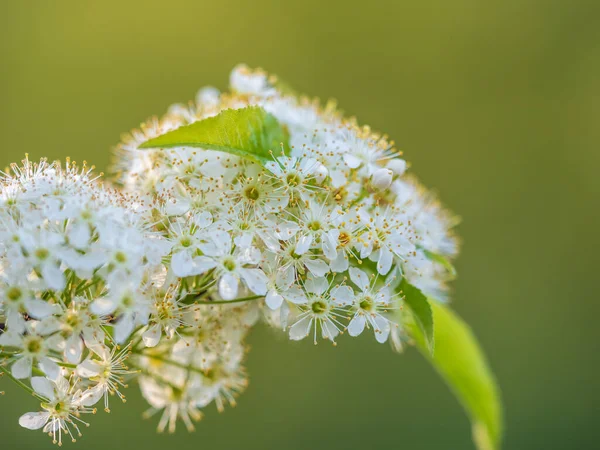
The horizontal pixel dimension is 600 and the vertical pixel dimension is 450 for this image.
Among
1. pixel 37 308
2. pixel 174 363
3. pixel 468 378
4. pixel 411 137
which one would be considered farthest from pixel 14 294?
pixel 411 137

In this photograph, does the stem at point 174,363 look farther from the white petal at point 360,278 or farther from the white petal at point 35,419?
the white petal at point 360,278

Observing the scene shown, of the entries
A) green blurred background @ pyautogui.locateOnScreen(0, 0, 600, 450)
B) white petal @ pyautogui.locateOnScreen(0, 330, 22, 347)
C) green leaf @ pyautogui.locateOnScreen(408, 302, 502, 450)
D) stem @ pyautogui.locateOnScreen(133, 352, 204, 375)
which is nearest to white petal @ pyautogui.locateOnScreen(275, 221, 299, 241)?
stem @ pyautogui.locateOnScreen(133, 352, 204, 375)

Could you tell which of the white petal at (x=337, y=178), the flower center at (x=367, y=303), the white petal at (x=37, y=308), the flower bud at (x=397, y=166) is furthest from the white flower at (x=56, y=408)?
the flower bud at (x=397, y=166)

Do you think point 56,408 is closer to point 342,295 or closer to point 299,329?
point 299,329

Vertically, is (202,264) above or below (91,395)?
above

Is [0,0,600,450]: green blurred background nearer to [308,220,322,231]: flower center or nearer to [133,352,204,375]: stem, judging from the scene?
[133,352,204,375]: stem

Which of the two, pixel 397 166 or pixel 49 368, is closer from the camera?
pixel 49 368

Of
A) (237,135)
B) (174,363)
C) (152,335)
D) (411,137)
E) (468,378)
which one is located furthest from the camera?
(411,137)

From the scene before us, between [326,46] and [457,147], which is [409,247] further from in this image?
[326,46]
